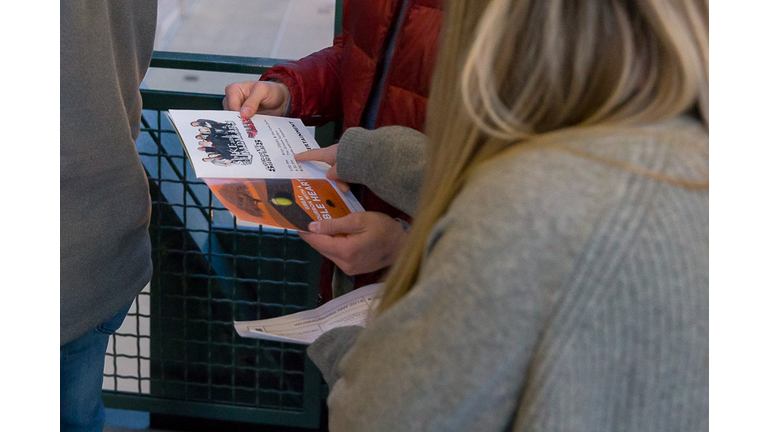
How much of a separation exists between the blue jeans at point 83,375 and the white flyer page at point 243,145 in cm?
38

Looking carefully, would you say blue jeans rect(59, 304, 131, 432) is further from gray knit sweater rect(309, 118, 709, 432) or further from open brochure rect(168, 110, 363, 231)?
gray knit sweater rect(309, 118, 709, 432)

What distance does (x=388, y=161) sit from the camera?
3.30 ft

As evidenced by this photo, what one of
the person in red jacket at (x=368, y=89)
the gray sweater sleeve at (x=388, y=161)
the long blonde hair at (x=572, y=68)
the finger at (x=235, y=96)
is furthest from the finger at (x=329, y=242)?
the long blonde hair at (x=572, y=68)

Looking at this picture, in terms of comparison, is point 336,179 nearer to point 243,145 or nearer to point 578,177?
point 243,145

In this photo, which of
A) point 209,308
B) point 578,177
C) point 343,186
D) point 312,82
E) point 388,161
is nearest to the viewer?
point 578,177

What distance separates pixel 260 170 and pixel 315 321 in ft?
0.99

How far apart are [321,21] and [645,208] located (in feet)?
24.3

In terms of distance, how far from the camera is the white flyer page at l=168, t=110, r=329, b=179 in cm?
108

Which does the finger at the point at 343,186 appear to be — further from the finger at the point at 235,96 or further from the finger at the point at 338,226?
the finger at the point at 235,96

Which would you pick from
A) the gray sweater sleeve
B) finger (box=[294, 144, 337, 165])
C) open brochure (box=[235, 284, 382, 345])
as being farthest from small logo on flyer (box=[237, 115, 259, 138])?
open brochure (box=[235, 284, 382, 345])

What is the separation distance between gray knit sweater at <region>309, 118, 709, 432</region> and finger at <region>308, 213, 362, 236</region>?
20.1 inches

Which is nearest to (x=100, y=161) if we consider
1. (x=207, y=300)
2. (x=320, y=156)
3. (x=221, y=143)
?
(x=221, y=143)

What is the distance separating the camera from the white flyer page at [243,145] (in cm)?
108

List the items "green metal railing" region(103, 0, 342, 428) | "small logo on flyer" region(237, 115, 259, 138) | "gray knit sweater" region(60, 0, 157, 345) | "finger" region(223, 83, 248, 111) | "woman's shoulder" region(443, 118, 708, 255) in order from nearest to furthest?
"woman's shoulder" region(443, 118, 708, 255) < "gray knit sweater" region(60, 0, 157, 345) < "small logo on flyer" region(237, 115, 259, 138) < "finger" region(223, 83, 248, 111) < "green metal railing" region(103, 0, 342, 428)
